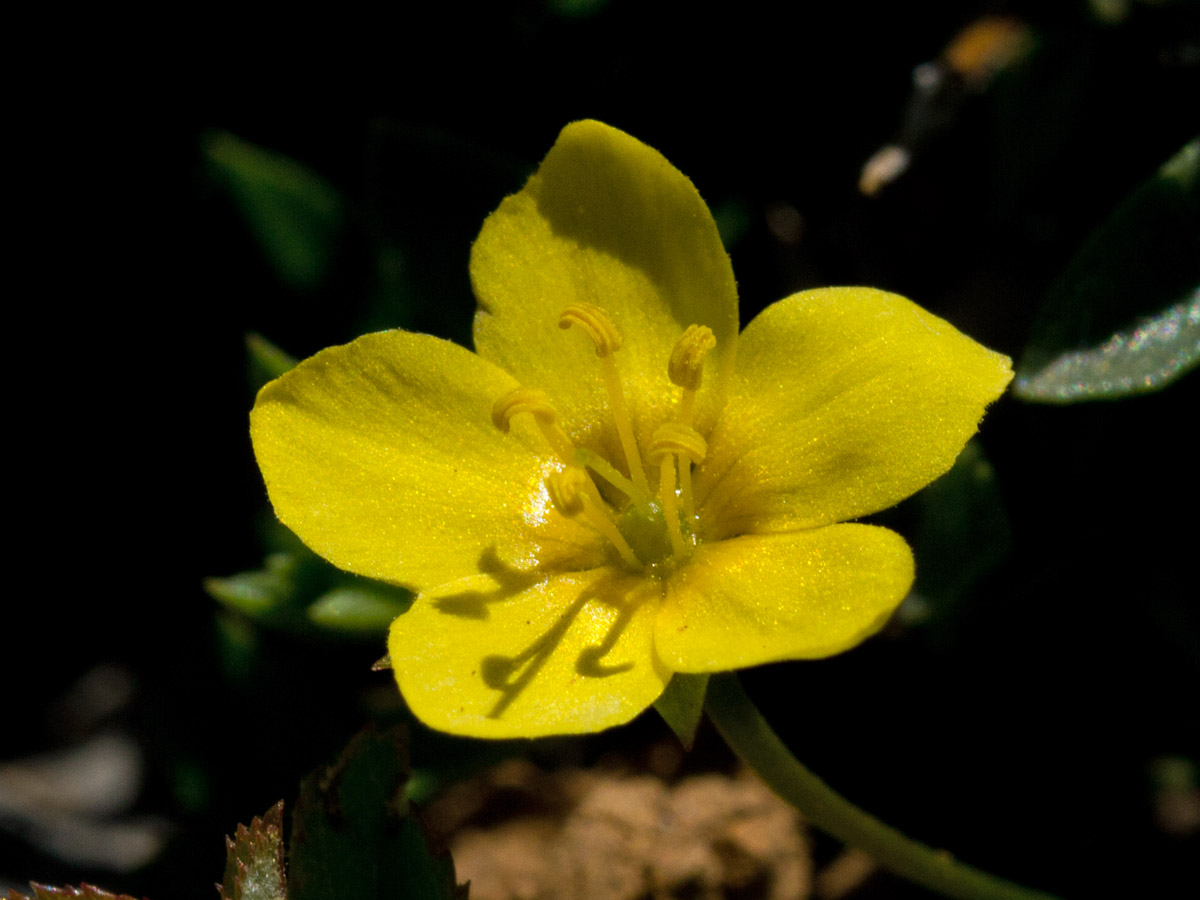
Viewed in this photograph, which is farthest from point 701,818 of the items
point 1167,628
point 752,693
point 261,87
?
point 261,87

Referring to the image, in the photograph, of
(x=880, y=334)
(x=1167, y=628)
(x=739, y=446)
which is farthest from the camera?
(x=1167, y=628)

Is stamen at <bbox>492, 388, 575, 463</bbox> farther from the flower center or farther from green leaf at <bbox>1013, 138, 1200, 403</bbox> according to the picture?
green leaf at <bbox>1013, 138, 1200, 403</bbox>

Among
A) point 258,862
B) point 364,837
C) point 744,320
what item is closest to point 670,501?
point 364,837

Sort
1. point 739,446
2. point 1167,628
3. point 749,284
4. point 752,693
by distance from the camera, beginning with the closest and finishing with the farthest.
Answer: point 739,446 → point 1167,628 → point 752,693 → point 749,284

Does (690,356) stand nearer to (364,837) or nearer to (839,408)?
(839,408)

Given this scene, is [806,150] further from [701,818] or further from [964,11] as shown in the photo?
[701,818]

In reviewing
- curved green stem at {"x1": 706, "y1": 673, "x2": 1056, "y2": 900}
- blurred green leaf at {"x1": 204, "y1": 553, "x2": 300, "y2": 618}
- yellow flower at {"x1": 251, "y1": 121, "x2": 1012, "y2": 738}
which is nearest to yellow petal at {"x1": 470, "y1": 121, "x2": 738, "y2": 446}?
yellow flower at {"x1": 251, "y1": 121, "x2": 1012, "y2": 738}

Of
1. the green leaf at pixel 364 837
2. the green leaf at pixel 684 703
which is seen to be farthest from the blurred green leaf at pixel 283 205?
the green leaf at pixel 684 703
